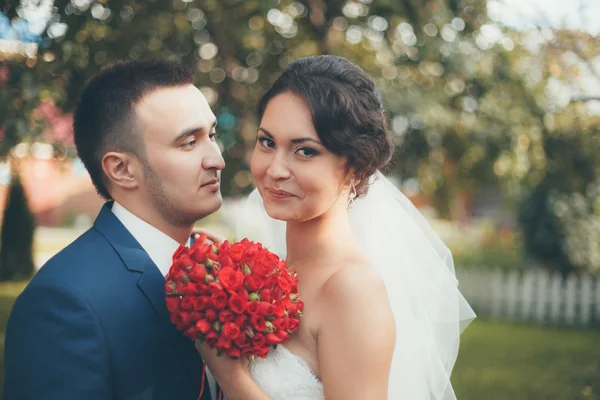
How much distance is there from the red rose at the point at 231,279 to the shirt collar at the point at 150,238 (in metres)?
0.56

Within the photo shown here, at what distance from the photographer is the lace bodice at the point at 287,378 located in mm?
2527

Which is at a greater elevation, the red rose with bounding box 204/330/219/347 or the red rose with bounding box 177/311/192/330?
the red rose with bounding box 177/311/192/330

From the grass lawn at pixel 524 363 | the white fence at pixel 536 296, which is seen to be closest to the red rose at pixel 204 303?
the grass lawn at pixel 524 363

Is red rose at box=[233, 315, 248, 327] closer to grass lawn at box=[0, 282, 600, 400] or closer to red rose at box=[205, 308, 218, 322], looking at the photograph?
red rose at box=[205, 308, 218, 322]

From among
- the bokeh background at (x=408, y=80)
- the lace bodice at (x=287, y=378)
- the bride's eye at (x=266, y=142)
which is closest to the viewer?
the lace bodice at (x=287, y=378)

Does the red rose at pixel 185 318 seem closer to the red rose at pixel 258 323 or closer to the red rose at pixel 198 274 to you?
the red rose at pixel 198 274

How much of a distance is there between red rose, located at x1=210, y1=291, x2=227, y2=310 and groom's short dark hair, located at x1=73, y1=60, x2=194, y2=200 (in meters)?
0.83

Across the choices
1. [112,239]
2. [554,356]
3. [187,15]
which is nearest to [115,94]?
[112,239]

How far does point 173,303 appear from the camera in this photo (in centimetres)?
234

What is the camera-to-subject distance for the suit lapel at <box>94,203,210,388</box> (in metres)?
2.51

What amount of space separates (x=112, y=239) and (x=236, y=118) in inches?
165

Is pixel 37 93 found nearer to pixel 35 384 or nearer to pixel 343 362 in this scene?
pixel 35 384

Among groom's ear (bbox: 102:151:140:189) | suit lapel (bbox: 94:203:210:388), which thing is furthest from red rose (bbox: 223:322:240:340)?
groom's ear (bbox: 102:151:140:189)

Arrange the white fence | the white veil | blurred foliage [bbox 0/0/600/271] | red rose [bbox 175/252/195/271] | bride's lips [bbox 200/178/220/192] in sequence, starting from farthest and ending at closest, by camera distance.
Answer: the white fence
blurred foliage [bbox 0/0/600/271]
the white veil
bride's lips [bbox 200/178/220/192]
red rose [bbox 175/252/195/271]
